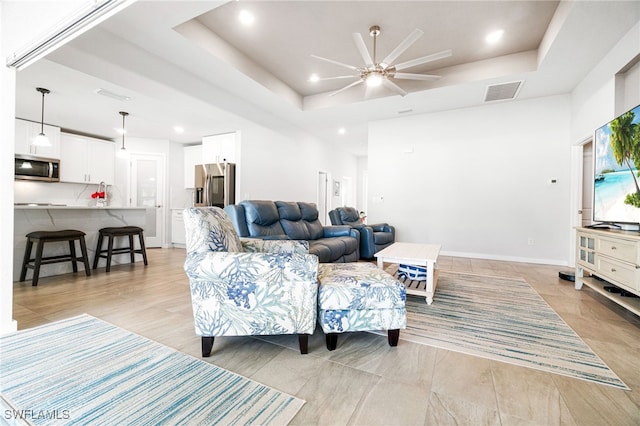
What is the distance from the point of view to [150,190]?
6.34 metres

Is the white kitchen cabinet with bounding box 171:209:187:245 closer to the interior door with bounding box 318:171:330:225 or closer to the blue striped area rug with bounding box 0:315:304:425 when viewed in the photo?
the interior door with bounding box 318:171:330:225

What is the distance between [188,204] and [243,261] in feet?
19.6

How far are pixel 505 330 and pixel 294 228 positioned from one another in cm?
252

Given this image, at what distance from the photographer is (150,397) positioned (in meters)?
1.29

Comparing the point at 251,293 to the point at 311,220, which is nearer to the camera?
the point at 251,293

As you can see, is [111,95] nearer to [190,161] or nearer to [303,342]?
[190,161]

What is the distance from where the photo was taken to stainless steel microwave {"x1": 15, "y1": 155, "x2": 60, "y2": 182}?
15.4 ft

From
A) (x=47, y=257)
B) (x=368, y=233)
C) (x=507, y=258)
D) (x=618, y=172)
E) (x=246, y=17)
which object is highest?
(x=246, y=17)

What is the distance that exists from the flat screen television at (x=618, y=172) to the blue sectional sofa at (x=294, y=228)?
108 inches

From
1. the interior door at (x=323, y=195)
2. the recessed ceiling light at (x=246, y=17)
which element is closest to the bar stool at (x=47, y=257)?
the recessed ceiling light at (x=246, y=17)

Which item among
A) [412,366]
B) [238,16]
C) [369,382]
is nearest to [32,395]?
[369,382]

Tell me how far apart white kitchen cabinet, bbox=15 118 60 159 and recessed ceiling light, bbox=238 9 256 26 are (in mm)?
4598

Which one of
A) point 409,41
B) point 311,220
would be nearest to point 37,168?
point 311,220

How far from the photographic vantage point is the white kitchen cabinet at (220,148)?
5.21 m
